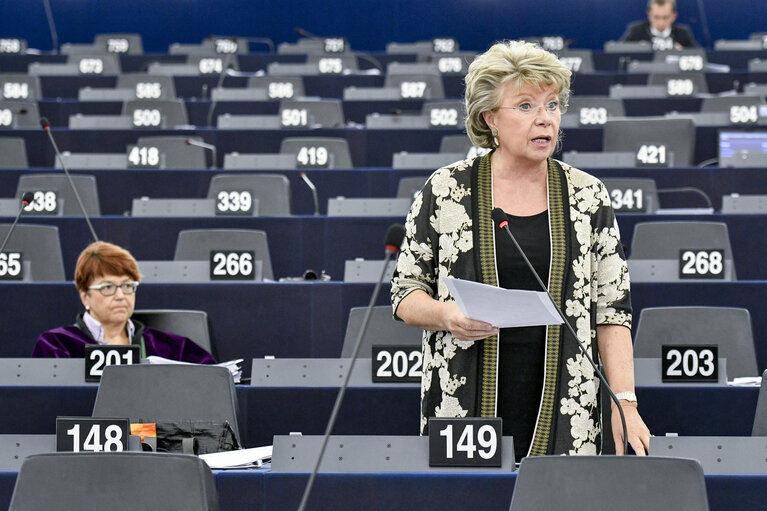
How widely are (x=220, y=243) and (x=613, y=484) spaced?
3.35m

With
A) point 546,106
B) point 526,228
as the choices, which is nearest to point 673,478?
point 526,228

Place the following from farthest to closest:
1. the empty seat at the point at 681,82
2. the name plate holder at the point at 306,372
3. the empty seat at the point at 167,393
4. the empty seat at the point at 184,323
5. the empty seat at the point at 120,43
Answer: the empty seat at the point at 120,43
the empty seat at the point at 681,82
the empty seat at the point at 184,323
the name plate holder at the point at 306,372
the empty seat at the point at 167,393

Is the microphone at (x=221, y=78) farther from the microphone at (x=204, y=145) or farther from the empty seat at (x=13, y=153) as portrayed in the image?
the empty seat at (x=13, y=153)

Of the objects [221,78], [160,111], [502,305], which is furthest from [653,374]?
[221,78]

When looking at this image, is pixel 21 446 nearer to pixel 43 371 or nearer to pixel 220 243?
pixel 43 371

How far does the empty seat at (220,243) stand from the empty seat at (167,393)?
74.8 inches

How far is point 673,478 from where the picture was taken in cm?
221

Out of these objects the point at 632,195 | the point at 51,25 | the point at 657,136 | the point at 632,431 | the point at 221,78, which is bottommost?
the point at 632,431

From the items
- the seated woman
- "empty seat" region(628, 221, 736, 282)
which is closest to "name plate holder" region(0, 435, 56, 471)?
the seated woman

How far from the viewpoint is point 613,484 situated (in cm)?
221

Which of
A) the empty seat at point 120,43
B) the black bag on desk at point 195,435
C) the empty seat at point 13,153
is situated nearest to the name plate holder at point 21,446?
the black bag on desk at point 195,435

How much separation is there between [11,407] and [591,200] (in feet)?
6.15

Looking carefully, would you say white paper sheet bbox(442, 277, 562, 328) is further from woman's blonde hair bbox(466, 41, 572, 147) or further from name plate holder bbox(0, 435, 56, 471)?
name plate holder bbox(0, 435, 56, 471)

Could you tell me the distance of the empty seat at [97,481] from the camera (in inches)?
89.7
